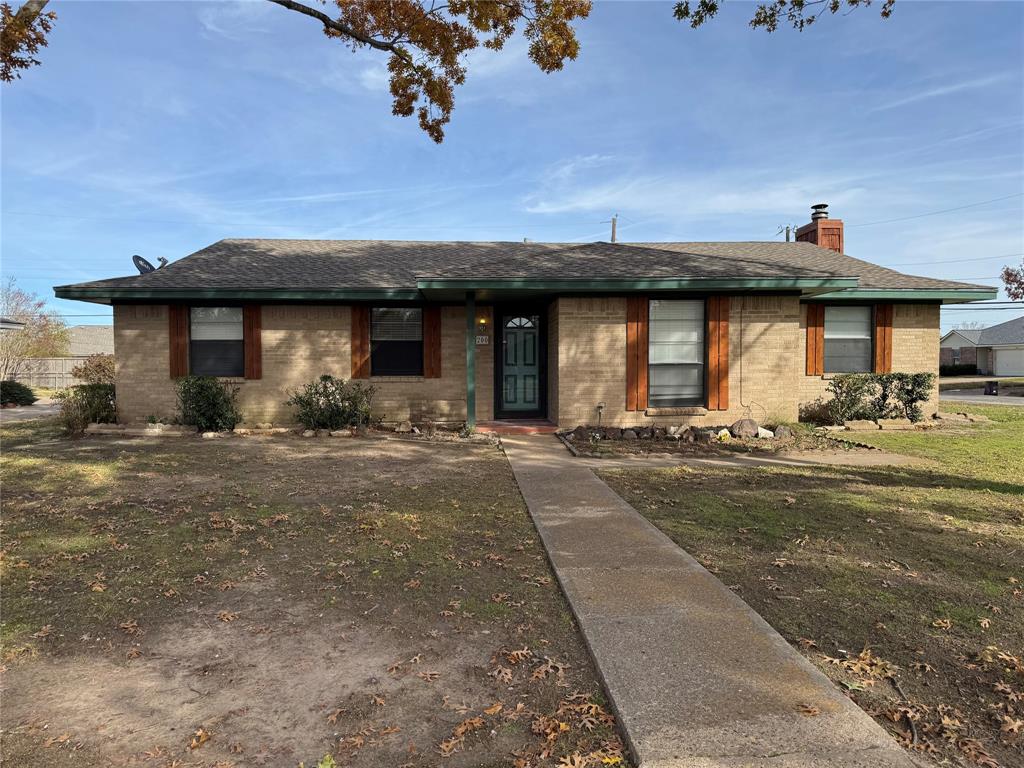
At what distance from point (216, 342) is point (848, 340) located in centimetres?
1378

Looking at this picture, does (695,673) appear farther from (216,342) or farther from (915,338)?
(915,338)

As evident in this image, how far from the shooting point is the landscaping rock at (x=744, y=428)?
11.1 meters

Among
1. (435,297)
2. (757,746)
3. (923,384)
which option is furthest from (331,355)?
(923,384)

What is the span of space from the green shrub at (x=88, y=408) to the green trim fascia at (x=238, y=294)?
186 cm

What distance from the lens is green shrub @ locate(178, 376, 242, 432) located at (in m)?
11.8

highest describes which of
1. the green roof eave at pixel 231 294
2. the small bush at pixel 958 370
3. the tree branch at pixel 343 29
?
the tree branch at pixel 343 29

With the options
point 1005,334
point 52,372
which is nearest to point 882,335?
point 52,372

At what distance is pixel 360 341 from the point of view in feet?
42.2

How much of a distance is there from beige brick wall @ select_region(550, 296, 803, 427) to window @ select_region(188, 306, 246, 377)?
668 cm

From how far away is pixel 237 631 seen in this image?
352 centimetres

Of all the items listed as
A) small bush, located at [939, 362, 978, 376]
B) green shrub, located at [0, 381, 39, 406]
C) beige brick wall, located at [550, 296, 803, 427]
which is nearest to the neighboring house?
green shrub, located at [0, 381, 39, 406]

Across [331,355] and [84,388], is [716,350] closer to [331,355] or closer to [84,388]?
[331,355]

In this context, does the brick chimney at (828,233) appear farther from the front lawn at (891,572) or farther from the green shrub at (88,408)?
the green shrub at (88,408)

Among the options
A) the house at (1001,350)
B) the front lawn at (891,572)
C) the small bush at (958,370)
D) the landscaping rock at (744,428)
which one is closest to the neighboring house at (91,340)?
the landscaping rock at (744,428)
